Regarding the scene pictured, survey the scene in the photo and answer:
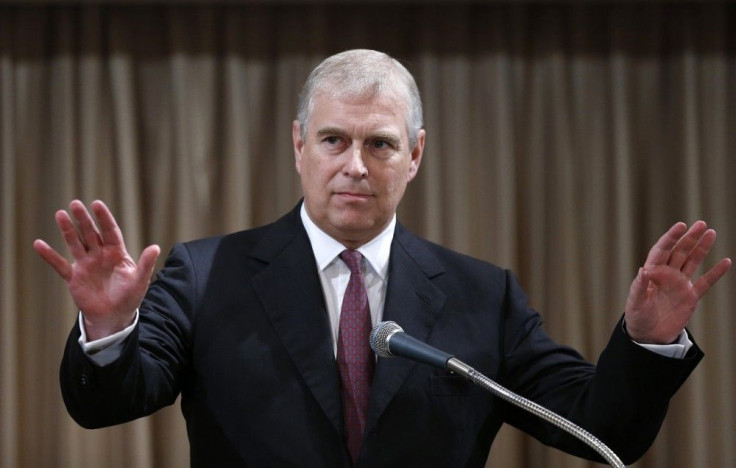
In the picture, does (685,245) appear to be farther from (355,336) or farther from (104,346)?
(104,346)

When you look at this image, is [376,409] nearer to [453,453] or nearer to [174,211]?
[453,453]

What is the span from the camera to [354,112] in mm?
2012

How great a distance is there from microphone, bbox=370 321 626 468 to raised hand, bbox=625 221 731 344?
0.36 meters

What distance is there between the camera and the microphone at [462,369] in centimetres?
140

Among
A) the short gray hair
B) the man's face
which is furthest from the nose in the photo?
the short gray hair

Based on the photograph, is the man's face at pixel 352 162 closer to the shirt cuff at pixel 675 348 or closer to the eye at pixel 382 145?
the eye at pixel 382 145

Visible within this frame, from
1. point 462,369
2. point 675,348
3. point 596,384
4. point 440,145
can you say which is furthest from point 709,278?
point 440,145

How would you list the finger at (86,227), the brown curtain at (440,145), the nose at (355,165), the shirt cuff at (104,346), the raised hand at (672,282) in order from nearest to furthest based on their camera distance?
the finger at (86,227)
the shirt cuff at (104,346)
the raised hand at (672,282)
the nose at (355,165)
the brown curtain at (440,145)

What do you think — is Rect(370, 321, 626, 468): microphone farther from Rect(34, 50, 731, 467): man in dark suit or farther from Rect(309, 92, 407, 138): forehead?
Rect(309, 92, 407, 138): forehead

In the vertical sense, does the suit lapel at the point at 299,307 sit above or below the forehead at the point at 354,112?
below

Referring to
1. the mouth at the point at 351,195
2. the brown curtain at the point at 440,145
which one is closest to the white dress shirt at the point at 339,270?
the mouth at the point at 351,195

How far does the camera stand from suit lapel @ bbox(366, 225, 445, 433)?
190 centimetres

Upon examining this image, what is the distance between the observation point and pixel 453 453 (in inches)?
77.1

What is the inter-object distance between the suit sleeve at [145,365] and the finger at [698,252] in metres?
0.97
